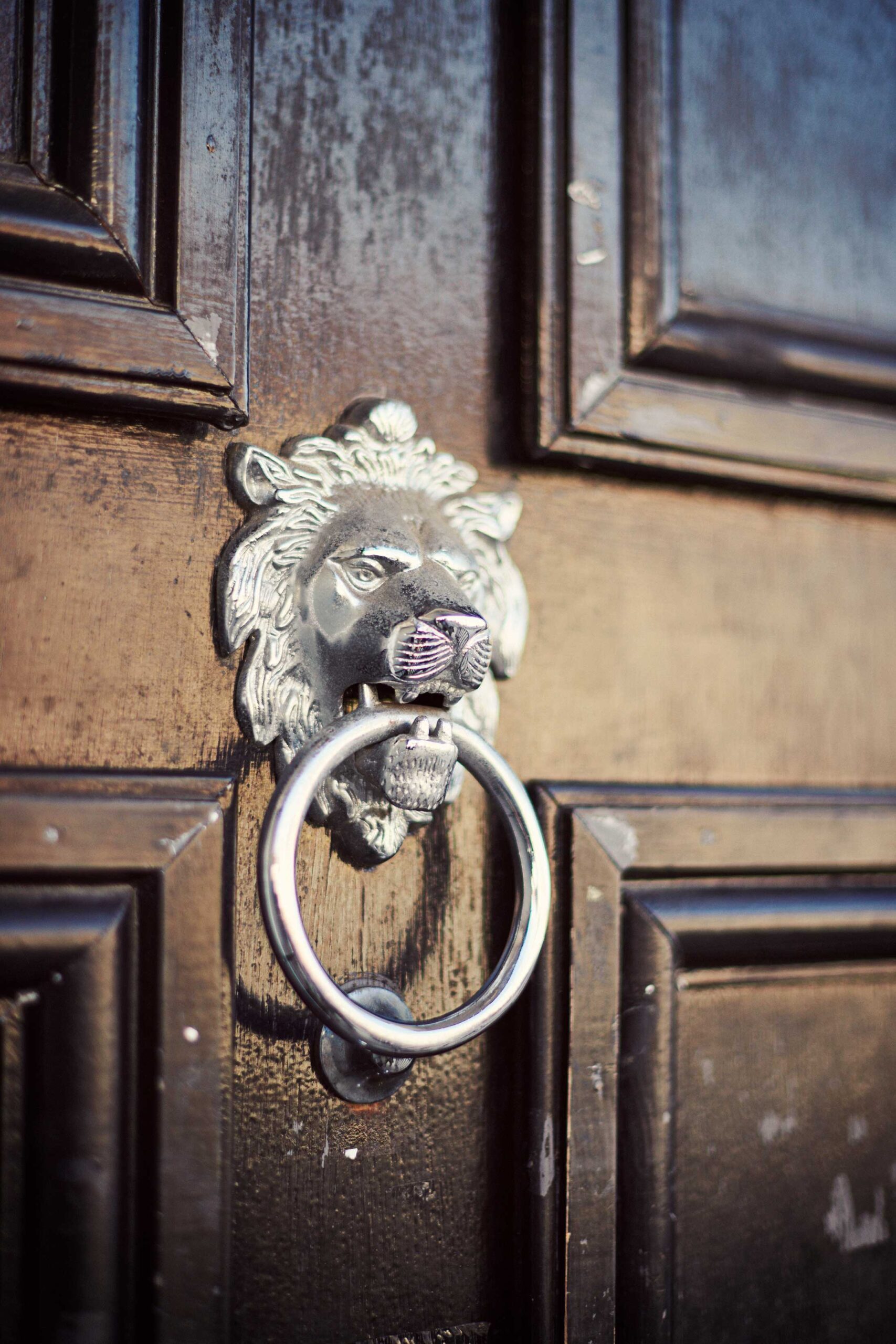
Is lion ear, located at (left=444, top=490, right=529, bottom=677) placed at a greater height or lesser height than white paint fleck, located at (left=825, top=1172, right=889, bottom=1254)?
greater

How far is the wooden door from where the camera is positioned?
40 centimetres

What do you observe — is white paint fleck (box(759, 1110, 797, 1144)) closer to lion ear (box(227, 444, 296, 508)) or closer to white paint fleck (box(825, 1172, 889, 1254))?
white paint fleck (box(825, 1172, 889, 1254))

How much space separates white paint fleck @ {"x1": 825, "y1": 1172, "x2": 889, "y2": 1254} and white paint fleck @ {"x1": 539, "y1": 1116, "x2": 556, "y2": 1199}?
159 mm

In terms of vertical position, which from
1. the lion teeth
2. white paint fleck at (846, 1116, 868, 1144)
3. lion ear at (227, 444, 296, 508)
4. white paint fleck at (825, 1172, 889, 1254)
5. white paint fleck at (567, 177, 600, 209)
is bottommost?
white paint fleck at (825, 1172, 889, 1254)

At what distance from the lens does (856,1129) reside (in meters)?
0.53

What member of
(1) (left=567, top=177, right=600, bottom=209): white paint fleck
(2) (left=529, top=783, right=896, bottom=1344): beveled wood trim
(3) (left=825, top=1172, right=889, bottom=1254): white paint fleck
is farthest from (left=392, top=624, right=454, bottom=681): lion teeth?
(3) (left=825, top=1172, right=889, bottom=1254): white paint fleck

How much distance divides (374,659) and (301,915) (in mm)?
98

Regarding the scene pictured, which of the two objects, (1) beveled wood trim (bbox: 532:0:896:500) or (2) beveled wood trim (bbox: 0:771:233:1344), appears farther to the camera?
(1) beveled wood trim (bbox: 532:0:896:500)

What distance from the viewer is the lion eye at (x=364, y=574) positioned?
0.41m

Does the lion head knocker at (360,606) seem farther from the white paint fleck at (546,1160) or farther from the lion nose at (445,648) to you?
the white paint fleck at (546,1160)

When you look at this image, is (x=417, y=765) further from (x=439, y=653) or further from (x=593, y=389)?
(x=593, y=389)

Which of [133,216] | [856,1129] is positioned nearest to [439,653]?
[133,216]

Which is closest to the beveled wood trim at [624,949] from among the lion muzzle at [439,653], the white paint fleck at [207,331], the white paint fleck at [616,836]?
the white paint fleck at [616,836]

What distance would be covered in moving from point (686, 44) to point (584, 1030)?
1.54 feet
